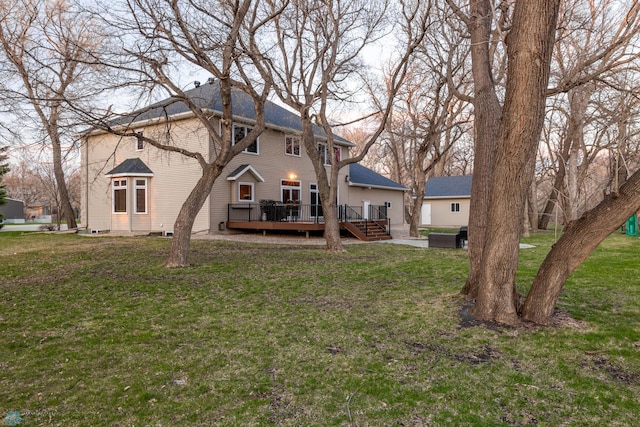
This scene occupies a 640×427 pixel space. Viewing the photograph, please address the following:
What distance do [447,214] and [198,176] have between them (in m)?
19.2

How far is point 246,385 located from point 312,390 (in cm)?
52

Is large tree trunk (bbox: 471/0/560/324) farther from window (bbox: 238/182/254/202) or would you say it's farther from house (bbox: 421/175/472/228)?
house (bbox: 421/175/472/228)

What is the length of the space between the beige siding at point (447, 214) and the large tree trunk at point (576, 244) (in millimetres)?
24508

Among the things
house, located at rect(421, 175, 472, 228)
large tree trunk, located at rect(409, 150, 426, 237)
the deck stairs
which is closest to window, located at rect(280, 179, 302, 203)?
the deck stairs

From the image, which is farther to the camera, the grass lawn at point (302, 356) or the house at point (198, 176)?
the house at point (198, 176)

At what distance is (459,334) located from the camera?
421 cm

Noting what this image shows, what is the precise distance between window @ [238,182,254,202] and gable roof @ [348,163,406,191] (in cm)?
668

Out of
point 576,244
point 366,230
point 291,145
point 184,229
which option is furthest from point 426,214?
point 576,244

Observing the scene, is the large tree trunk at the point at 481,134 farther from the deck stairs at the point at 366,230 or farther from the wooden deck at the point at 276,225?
the wooden deck at the point at 276,225

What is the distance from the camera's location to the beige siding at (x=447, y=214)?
28.0 metres

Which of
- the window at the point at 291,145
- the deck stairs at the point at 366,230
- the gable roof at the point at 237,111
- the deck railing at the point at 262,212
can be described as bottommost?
the deck stairs at the point at 366,230

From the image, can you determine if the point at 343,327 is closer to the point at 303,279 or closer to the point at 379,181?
the point at 303,279

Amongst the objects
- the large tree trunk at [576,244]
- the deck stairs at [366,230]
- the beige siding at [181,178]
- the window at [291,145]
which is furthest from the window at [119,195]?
the large tree trunk at [576,244]

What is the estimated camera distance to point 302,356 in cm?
366
